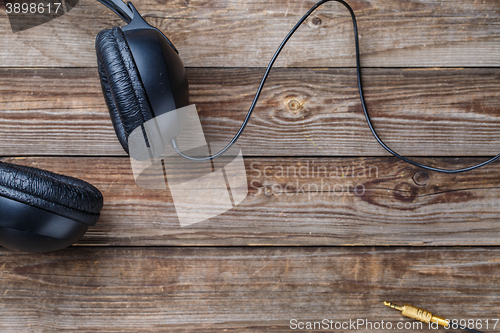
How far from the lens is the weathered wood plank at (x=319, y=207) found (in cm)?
76

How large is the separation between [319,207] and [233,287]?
28 cm

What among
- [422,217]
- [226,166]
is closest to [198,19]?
[226,166]

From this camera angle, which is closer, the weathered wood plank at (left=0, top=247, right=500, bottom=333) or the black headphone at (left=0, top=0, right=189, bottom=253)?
the black headphone at (left=0, top=0, right=189, bottom=253)

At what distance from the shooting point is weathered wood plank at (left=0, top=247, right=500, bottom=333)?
757 millimetres

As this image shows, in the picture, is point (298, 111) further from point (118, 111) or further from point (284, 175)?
point (118, 111)

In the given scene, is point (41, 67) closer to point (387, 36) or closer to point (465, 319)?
point (387, 36)

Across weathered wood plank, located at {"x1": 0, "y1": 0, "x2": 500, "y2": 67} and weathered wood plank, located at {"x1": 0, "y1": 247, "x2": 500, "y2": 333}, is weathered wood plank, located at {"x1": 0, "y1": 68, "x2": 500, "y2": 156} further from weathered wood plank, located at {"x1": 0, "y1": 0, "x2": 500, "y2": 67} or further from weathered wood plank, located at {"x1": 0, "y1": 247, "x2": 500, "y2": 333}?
weathered wood plank, located at {"x1": 0, "y1": 247, "x2": 500, "y2": 333}

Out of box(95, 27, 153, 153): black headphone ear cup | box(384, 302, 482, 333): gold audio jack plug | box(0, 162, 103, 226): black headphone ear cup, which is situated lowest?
box(384, 302, 482, 333): gold audio jack plug

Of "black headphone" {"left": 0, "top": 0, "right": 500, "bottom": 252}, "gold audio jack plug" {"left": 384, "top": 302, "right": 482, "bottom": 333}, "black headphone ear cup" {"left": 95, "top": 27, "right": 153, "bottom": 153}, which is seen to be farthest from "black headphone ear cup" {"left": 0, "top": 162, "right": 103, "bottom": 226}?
"gold audio jack plug" {"left": 384, "top": 302, "right": 482, "bottom": 333}

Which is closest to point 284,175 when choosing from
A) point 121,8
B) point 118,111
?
point 118,111

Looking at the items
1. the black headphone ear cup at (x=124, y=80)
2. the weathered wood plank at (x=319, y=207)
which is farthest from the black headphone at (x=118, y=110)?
the weathered wood plank at (x=319, y=207)

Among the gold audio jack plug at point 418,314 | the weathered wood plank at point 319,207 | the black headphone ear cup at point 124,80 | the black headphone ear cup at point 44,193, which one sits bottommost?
the gold audio jack plug at point 418,314

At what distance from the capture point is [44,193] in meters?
0.56

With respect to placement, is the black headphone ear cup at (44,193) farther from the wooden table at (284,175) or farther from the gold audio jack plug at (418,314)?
the gold audio jack plug at (418,314)
